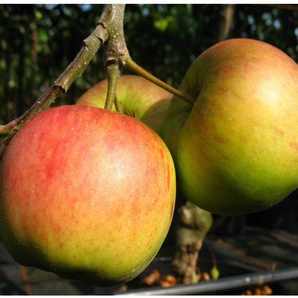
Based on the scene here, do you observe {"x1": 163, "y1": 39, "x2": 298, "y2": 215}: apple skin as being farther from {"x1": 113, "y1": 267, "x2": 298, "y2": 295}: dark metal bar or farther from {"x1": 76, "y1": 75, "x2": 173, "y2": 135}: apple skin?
{"x1": 113, "y1": 267, "x2": 298, "y2": 295}: dark metal bar

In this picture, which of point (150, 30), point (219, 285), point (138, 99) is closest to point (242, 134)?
Result: point (138, 99)

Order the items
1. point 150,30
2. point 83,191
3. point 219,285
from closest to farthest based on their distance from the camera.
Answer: point 83,191 < point 219,285 < point 150,30

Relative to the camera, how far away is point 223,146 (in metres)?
0.59

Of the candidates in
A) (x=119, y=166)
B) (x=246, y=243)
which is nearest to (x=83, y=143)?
(x=119, y=166)

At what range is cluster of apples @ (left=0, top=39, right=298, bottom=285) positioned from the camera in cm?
53

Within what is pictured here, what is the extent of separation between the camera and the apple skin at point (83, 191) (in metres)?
0.53

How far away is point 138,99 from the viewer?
798 millimetres

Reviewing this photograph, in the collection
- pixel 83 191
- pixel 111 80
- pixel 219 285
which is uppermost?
pixel 111 80

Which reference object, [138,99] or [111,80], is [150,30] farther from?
[111,80]

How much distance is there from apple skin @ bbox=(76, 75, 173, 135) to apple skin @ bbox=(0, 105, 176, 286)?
215 millimetres

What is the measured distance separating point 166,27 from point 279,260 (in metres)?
1.68

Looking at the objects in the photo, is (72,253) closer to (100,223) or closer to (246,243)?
(100,223)

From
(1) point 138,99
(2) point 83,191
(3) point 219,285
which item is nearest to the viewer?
(2) point 83,191

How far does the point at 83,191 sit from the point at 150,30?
3129 mm
